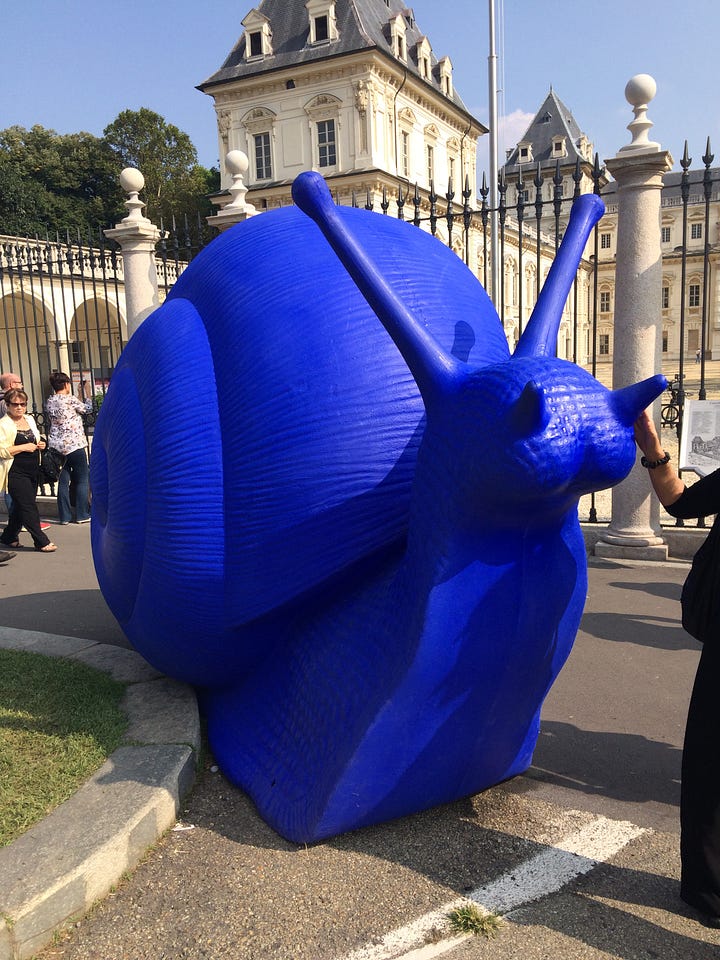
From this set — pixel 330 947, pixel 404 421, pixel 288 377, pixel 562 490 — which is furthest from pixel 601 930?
pixel 288 377

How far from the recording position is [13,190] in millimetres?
40844

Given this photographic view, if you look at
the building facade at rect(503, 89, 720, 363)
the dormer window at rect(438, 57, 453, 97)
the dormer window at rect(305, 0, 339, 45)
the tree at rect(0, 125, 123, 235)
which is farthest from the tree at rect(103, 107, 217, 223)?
the building facade at rect(503, 89, 720, 363)

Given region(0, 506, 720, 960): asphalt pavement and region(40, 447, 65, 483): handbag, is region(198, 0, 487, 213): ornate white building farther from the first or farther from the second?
region(0, 506, 720, 960): asphalt pavement

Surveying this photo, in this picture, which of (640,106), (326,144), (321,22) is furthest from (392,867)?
(321,22)

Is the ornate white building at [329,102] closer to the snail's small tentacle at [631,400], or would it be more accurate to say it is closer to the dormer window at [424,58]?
the dormer window at [424,58]

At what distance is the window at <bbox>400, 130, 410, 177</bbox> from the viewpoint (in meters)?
36.8

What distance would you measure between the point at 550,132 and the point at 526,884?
62.9m

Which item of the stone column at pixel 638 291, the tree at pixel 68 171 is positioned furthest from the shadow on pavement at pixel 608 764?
the tree at pixel 68 171

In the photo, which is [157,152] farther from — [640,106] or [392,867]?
[392,867]

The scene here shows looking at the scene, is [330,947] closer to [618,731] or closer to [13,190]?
[618,731]

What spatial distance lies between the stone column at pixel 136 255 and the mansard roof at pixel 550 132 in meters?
52.1

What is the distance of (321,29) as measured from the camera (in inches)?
1454

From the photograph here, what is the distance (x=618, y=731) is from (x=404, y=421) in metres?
1.90

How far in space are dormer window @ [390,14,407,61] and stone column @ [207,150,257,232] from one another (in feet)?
115
